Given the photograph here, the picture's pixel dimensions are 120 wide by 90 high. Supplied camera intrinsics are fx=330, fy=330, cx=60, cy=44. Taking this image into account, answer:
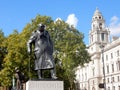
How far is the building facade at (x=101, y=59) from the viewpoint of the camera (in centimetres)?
8304

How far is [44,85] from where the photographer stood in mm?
14188

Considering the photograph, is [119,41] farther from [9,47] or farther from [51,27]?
[9,47]

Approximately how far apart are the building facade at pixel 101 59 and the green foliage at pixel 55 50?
3426cm

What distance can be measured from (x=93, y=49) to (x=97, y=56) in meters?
3.86

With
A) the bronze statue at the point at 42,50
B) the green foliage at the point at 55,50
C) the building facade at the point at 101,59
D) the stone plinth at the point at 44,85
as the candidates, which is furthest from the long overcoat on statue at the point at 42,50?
the building facade at the point at 101,59

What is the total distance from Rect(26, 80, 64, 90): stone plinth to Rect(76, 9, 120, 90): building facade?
67477 millimetres

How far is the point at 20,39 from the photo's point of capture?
1614 inches

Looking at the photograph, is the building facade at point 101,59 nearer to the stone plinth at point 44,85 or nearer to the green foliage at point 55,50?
the green foliage at point 55,50

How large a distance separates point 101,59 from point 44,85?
81764 millimetres

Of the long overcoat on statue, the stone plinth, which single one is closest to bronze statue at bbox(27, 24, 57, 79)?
the long overcoat on statue

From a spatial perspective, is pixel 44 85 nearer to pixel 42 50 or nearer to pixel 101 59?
pixel 42 50

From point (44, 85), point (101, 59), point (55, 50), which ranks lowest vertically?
point (44, 85)

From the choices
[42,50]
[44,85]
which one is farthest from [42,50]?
[44,85]

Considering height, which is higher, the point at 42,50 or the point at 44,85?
the point at 42,50
